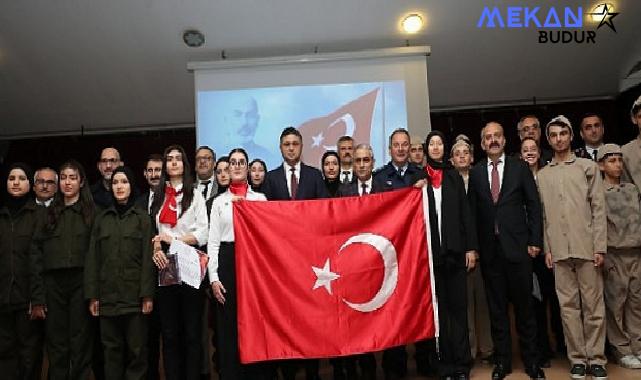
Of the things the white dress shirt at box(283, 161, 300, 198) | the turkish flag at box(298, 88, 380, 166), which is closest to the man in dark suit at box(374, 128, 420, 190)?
the white dress shirt at box(283, 161, 300, 198)

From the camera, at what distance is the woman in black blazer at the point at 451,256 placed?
127 inches

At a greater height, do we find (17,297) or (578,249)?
(578,249)

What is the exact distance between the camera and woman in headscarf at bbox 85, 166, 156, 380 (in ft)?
10.3

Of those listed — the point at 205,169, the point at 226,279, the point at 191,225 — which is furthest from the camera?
the point at 205,169

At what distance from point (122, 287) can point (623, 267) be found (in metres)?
3.38

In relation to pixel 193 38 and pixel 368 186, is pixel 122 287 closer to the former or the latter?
pixel 368 186

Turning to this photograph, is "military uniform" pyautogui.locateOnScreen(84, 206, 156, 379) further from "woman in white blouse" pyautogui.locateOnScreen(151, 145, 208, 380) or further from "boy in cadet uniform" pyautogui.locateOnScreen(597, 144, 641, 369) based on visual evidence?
"boy in cadet uniform" pyautogui.locateOnScreen(597, 144, 641, 369)

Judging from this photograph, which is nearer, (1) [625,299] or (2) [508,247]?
(2) [508,247]

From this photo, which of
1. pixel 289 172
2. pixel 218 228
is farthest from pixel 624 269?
pixel 218 228

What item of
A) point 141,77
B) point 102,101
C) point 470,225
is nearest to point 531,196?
point 470,225

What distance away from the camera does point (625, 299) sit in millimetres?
3609

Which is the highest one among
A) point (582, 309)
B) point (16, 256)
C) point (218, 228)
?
point (218, 228)

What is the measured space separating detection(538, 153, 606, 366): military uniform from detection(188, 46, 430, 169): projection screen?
107 inches

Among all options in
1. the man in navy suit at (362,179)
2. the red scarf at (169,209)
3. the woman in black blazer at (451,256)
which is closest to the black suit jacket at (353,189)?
the man in navy suit at (362,179)
